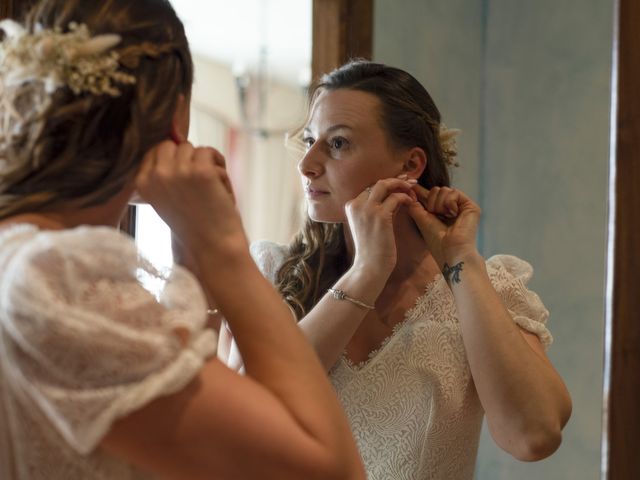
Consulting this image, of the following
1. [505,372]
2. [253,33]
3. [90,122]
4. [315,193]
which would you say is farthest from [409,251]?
[253,33]

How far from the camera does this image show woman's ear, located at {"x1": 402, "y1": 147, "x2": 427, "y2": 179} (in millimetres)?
1408

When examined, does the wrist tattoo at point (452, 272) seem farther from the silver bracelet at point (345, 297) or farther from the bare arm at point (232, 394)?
the bare arm at point (232, 394)

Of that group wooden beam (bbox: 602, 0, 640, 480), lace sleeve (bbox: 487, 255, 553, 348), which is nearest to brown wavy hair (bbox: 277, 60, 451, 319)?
lace sleeve (bbox: 487, 255, 553, 348)

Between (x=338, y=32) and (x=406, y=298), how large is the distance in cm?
76

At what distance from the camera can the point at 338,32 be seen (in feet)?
6.11

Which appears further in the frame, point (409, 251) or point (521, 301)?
point (409, 251)

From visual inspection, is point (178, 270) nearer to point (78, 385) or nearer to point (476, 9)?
point (78, 385)

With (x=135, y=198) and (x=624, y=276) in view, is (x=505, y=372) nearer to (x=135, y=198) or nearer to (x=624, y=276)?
(x=624, y=276)

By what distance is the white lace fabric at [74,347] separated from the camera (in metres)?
0.59

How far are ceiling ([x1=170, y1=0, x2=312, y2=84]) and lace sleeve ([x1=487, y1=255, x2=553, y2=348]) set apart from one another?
2.59m

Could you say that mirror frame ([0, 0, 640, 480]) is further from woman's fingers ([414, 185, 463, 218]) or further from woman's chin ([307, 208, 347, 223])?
woman's chin ([307, 208, 347, 223])

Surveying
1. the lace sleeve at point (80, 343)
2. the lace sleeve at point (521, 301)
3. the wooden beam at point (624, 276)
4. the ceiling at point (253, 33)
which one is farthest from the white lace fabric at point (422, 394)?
the ceiling at point (253, 33)

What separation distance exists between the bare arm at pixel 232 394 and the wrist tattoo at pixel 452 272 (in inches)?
22.5

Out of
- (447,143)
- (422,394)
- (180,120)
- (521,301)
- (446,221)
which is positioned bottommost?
(422,394)
